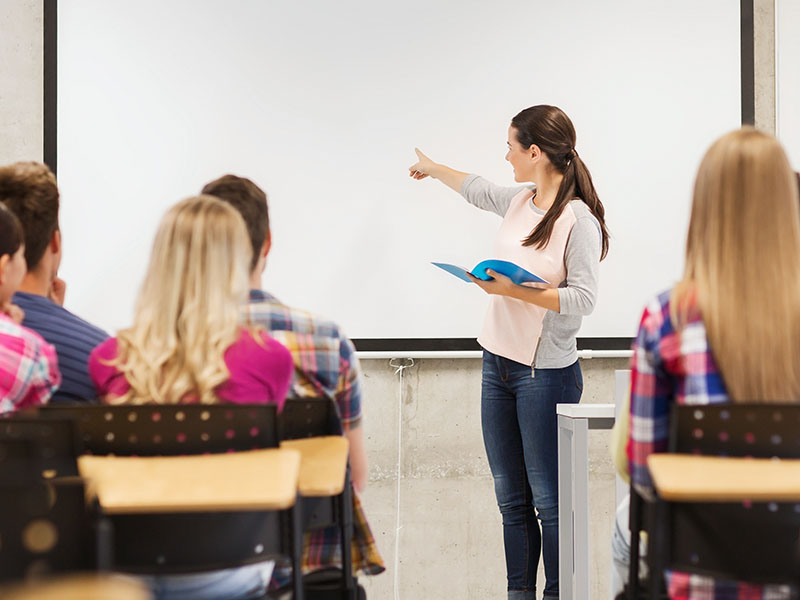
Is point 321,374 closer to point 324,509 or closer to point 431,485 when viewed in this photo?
point 324,509

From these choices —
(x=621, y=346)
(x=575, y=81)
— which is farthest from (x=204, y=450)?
(x=575, y=81)

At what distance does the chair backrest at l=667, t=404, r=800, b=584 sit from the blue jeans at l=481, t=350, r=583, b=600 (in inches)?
51.2

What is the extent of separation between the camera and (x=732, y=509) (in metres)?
1.27

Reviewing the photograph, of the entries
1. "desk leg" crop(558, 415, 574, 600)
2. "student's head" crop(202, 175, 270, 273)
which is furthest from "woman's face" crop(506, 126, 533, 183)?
"student's head" crop(202, 175, 270, 273)

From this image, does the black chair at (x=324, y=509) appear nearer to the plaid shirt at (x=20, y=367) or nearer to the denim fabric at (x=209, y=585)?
the denim fabric at (x=209, y=585)

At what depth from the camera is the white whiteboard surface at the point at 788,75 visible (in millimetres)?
3539

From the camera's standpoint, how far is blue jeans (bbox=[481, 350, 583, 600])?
2.60 meters

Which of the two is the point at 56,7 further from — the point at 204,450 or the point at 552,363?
the point at 204,450

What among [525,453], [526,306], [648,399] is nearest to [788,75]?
[526,306]

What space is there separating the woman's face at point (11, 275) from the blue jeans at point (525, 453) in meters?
1.55

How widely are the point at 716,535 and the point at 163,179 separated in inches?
109

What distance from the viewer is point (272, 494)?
111 cm

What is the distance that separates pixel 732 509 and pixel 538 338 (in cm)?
138

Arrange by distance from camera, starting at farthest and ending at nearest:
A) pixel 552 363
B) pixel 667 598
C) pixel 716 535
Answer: pixel 552 363
pixel 667 598
pixel 716 535
